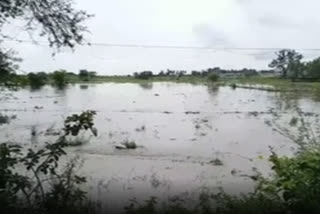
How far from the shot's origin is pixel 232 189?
→ 7.77m

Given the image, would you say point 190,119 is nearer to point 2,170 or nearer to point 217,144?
point 217,144

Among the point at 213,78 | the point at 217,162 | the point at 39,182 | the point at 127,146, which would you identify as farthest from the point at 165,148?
the point at 213,78

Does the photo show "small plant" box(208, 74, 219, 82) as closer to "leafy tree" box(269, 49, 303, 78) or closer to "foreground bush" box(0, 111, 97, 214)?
"leafy tree" box(269, 49, 303, 78)

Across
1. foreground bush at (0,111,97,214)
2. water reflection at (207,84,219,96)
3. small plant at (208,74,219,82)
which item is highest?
foreground bush at (0,111,97,214)

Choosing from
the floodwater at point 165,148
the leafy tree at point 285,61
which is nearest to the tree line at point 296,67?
the leafy tree at point 285,61

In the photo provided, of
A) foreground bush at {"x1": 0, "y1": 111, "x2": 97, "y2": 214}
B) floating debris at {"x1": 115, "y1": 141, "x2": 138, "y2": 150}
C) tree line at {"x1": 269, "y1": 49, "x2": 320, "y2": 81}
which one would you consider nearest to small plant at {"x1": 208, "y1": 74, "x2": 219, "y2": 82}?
tree line at {"x1": 269, "y1": 49, "x2": 320, "y2": 81}

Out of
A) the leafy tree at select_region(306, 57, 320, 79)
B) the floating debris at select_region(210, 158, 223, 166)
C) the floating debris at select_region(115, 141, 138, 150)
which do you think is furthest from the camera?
the leafy tree at select_region(306, 57, 320, 79)

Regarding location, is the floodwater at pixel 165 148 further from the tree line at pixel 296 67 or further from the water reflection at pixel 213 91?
the tree line at pixel 296 67

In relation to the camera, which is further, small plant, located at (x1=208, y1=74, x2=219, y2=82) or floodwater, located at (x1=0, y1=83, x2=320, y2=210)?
small plant, located at (x1=208, y1=74, x2=219, y2=82)

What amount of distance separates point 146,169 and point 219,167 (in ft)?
5.77

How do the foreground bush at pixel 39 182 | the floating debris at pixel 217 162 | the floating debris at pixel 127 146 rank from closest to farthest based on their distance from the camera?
the foreground bush at pixel 39 182 < the floating debris at pixel 217 162 < the floating debris at pixel 127 146

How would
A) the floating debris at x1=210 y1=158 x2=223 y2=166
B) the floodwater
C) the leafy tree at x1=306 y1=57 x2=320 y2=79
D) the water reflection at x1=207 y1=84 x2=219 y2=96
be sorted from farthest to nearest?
the leafy tree at x1=306 y1=57 x2=320 y2=79 < the water reflection at x1=207 y1=84 x2=219 y2=96 < the floating debris at x1=210 y1=158 x2=223 y2=166 < the floodwater

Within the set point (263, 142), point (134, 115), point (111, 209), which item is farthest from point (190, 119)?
point (111, 209)

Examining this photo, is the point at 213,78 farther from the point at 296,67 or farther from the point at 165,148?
the point at 165,148
